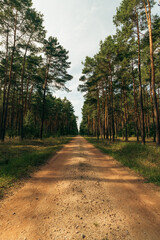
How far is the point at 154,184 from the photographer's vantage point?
4602 millimetres

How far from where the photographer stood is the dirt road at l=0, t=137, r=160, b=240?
2.23 metres

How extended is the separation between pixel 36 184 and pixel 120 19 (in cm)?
1898

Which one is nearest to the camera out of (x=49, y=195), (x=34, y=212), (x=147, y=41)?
(x=34, y=212)

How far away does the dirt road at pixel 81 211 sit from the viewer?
2.23m

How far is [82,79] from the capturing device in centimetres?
2428

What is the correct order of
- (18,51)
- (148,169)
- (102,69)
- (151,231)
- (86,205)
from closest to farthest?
(151,231) → (86,205) → (148,169) → (18,51) → (102,69)

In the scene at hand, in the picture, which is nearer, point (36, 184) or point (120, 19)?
point (36, 184)

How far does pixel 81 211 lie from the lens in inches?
114

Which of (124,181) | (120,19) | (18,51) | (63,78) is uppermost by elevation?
(120,19)

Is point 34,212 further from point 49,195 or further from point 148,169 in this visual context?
point 148,169

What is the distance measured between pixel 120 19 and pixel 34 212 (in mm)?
19417

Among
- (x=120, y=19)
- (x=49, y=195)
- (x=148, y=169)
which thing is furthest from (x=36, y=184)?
(x=120, y=19)

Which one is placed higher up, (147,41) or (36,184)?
(147,41)

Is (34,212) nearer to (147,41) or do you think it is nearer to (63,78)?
(147,41)
